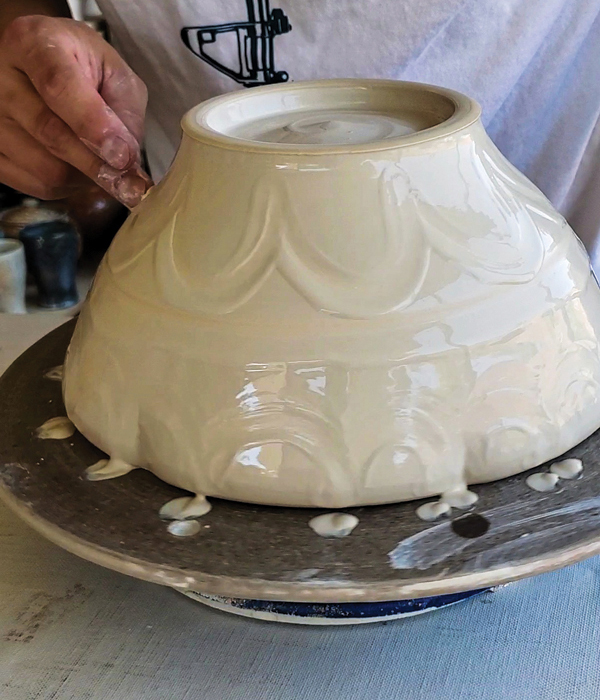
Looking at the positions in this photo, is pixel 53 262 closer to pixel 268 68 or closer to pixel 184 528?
pixel 268 68

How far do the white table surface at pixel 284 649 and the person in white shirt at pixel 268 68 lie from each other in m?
0.38

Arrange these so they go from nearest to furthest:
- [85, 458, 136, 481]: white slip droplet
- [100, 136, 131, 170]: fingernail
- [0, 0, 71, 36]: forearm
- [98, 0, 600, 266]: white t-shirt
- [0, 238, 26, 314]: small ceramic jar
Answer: [85, 458, 136, 481]: white slip droplet, [100, 136, 131, 170]: fingernail, [98, 0, 600, 266]: white t-shirt, [0, 0, 71, 36]: forearm, [0, 238, 26, 314]: small ceramic jar

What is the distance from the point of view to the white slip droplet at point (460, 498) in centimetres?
56

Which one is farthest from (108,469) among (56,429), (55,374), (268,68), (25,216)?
(25,216)

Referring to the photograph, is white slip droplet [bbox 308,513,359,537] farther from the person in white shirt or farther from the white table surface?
the person in white shirt

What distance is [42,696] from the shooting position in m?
0.57

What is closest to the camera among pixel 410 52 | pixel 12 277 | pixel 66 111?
pixel 66 111

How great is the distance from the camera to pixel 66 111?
77 centimetres

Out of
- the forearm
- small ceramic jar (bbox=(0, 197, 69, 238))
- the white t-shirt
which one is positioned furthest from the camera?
small ceramic jar (bbox=(0, 197, 69, 238))

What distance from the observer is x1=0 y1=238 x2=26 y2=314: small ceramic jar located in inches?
53.2

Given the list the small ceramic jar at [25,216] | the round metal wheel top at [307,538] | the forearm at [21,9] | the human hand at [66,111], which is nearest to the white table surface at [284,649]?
the round metal wheel top at [307,538]

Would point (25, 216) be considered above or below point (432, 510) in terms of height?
below

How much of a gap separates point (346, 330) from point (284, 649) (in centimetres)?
26

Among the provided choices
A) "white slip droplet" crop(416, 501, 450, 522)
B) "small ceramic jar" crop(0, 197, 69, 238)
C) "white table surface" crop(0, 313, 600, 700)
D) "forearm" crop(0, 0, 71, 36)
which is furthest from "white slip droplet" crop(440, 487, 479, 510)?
"small ceramic jar" crop(0, 197, 69, 238)
